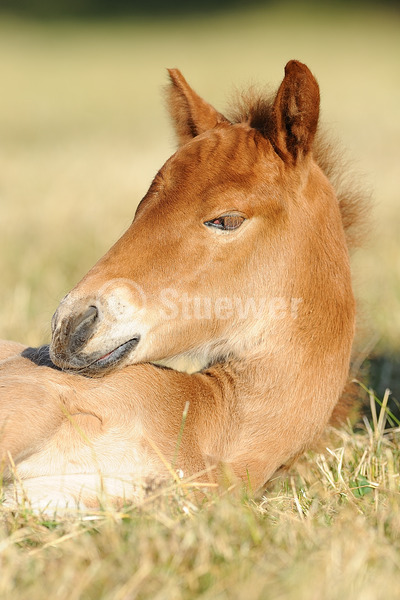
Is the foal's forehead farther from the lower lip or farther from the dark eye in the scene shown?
the lower lip

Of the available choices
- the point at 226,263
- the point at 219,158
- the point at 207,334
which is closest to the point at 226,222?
the point at 226,263

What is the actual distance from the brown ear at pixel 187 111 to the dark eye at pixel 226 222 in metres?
0.81

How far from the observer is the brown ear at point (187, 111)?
150 inches

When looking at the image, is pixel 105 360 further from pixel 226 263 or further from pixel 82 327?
pixel 226 263

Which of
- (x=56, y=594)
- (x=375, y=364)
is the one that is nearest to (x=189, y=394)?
(x=56, y=594)

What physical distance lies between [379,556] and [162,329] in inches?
50.8

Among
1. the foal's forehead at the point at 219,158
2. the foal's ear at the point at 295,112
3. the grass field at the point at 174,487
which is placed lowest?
the grass field at the point at 174,487

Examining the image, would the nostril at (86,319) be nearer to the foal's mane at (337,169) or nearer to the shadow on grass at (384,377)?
the foal's mane at (337,169)

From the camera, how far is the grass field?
2.17 metres

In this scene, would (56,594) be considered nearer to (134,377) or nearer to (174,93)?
(134,377)

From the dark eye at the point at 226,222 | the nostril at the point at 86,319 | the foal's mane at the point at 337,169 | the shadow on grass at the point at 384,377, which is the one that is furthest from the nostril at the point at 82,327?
the shadow on grass at the point at 384,377

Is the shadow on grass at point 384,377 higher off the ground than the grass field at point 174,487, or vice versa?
the grass field at point 174,487

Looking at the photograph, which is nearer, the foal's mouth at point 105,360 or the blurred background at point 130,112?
the foal's mouth at point 105,360

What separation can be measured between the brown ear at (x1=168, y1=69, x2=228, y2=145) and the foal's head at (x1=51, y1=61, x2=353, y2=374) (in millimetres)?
343
